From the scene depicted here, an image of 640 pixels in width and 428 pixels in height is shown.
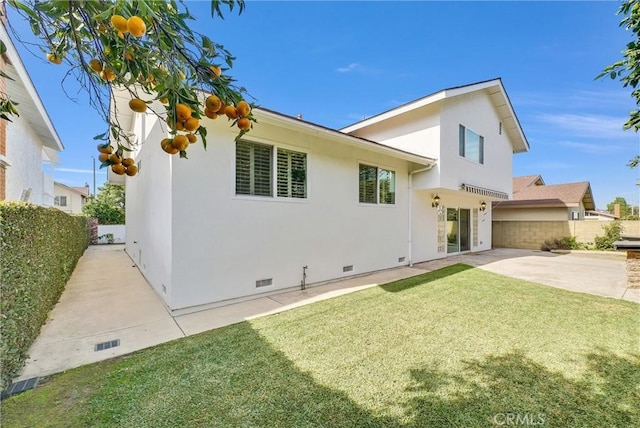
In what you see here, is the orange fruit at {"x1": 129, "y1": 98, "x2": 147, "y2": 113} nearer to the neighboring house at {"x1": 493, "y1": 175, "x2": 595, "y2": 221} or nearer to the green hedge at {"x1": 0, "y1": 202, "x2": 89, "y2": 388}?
the green hedge at {"x1": 0, "y1": 202, "x2": 89, "y2": 388}

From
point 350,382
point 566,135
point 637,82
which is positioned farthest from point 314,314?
point 566,135

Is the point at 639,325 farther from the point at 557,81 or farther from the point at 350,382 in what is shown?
the point at 557,81

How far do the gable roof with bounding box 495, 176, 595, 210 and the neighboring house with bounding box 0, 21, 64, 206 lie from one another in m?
24.7

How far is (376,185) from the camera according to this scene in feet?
32.7

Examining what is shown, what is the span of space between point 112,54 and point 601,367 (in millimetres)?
6143

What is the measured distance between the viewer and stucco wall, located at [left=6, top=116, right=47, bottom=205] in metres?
8.68

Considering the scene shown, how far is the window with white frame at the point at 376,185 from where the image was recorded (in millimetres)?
9547

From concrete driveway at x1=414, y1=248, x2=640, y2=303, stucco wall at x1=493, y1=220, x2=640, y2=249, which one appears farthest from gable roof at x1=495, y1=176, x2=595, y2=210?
concrete driveway at x1=414, y1=248, x2=640, y2=303

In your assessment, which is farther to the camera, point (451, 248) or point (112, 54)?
point (451, 248)

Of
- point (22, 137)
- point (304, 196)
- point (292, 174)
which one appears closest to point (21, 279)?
point (292, 174)

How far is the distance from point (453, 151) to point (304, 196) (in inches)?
281

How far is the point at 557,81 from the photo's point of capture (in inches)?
498

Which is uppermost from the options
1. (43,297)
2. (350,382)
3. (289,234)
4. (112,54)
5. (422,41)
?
(422,41)

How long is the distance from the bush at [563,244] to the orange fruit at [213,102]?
21.6 meters
